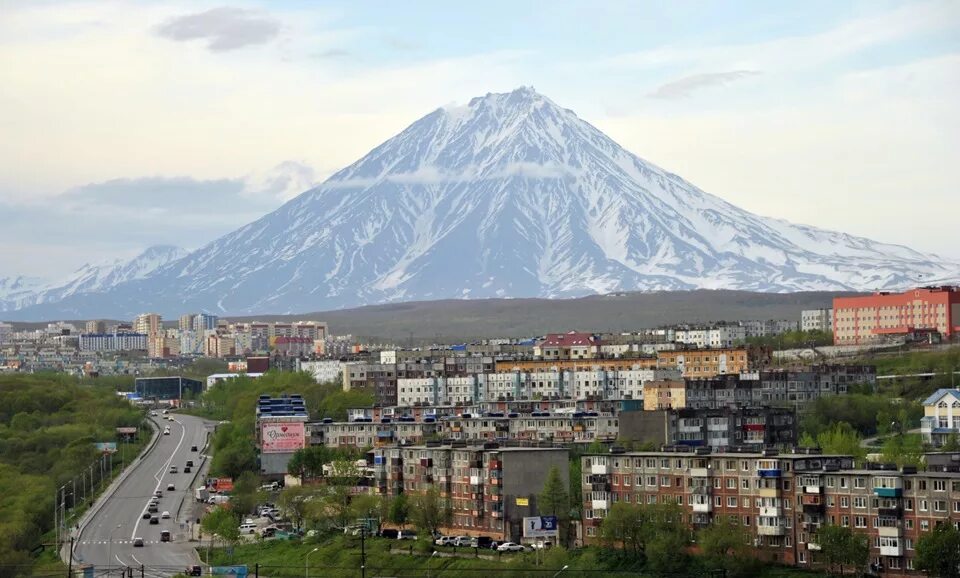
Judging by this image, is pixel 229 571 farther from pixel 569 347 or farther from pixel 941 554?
pixel 569 347

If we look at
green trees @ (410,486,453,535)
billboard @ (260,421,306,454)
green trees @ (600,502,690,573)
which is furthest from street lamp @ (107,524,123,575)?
green trees @ (600,502,690,573)

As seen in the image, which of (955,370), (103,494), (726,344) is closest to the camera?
(103,494)

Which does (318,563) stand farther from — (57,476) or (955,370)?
(955,370)

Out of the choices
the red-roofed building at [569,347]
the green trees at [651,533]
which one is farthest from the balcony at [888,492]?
the red-roofed building at [569,347]

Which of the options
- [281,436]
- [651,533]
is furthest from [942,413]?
[281,436]

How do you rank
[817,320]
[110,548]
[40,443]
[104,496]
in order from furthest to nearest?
A: [817,320], [40,443], [104,496], [110,548]

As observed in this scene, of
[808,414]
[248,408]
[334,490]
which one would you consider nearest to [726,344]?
[248,408]

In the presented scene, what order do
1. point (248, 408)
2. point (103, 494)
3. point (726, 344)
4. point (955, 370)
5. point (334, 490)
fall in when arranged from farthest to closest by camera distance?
point (726, 344) → point (248, 408) → point (955, 370) → point (103, 494) → point (334, 490)
